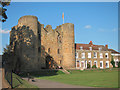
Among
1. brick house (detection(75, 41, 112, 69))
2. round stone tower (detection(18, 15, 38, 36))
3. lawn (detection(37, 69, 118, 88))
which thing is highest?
round stone tower (detection(18, 15, 38, 36))

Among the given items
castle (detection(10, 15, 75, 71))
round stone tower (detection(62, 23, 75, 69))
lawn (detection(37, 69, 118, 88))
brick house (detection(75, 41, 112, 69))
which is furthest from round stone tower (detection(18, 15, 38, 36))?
brick house (detection(75, 41, 112, 69))

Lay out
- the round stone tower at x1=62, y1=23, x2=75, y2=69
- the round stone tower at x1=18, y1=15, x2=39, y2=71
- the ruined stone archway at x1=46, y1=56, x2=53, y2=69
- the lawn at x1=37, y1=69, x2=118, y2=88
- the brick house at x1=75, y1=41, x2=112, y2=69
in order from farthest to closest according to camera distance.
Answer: the brick house at x1=75, y1=41, x2=112, y2=69 → the ruined stone archway at x1=46, y1=56, x2=53, y2=69 → the round stone tower at x1=62, y1=23, x2=75, y2=69 → the round stone tower at x1=18, y1=15, x2=39, y2=71 → the lawn at x1=37, y1=69, x2=118, y2=88

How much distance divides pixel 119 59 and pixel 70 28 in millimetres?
21680

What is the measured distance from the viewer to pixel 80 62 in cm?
4422

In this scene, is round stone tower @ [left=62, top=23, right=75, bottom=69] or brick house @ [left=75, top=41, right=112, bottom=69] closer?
round stone tower @ [left=62, top=23, right=75, bottom=69]

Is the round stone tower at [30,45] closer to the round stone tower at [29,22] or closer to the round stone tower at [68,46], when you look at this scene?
the round stone tower at [29,22]

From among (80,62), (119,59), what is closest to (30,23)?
(80,62)

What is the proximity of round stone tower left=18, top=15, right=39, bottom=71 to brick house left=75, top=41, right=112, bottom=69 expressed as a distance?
1374cm

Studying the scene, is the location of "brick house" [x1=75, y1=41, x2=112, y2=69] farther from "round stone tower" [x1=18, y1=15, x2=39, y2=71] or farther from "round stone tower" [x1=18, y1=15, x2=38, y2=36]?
"round stone tower" [x1=18, y1=15, x2=38, y2=36]

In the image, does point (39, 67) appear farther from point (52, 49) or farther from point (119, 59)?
point (119, 59)

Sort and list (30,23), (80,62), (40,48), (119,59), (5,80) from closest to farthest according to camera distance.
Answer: (5,80), (30,23), (40,48), (80,62), (119,59)

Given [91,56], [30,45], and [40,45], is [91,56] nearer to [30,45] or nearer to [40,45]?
[40,45]

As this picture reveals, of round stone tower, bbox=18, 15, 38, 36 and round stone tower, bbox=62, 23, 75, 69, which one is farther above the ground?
round stone tower, bbox=18, 15, 38, 36

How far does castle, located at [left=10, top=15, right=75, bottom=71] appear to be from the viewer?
33500 mm
